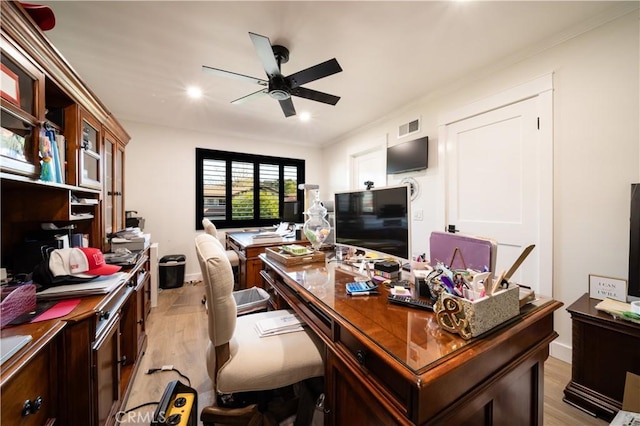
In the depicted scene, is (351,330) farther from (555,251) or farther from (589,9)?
(589,9)

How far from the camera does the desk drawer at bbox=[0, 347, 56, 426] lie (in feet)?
Result: 2.14

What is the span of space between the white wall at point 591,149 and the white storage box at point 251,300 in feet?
7.74

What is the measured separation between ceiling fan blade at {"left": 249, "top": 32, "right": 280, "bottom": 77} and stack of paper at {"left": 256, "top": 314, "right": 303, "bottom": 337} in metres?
1.73

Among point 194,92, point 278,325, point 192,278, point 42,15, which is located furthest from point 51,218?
point 192,278

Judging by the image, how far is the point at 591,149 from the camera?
1.74m

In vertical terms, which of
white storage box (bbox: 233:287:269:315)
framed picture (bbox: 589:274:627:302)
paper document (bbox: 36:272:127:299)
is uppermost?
paper document (bbox: 36:272:127:299)

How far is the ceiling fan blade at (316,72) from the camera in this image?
1725 millimetres

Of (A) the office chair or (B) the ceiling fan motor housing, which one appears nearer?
(A) the office chair

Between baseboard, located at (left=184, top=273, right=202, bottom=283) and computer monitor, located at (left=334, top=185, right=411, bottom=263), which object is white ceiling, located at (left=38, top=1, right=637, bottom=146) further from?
baseboard, located at (left=184, top=273, right=202, bottom=283)

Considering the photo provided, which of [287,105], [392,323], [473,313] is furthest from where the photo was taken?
[287,105]

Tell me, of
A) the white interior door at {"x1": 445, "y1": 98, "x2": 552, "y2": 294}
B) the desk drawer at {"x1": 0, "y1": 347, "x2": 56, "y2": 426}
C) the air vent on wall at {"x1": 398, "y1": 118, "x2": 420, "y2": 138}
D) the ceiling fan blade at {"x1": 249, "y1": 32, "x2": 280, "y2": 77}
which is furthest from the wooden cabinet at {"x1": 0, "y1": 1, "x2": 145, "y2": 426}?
the air vent on wall at {"x1": 398, "y1": 118, "x2": 420, "y2": 138}

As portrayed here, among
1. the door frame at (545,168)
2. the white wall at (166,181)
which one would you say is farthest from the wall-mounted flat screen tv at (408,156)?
the white wall at (166,181)

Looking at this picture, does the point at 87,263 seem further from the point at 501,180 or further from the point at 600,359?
the point at 501,180

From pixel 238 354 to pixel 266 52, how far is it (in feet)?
6.23
